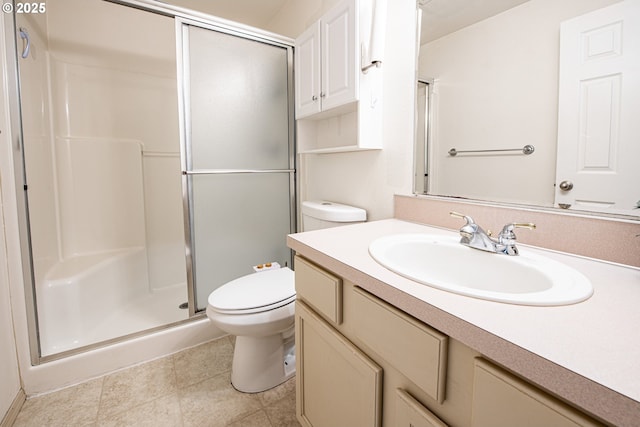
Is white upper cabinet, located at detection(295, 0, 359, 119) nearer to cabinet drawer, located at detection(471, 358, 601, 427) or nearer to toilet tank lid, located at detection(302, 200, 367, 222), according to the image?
toilet tank lid, located at detection(302, 200, 367, 222)

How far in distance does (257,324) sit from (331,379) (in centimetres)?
54

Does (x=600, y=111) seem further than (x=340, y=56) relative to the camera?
No

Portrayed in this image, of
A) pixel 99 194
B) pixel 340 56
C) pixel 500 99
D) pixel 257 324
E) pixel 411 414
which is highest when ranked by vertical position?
pixel 340 56

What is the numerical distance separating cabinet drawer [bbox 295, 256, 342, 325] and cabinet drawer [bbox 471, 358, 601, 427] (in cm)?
41

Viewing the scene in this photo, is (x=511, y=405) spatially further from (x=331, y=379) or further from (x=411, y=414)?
(x=331, y=379)

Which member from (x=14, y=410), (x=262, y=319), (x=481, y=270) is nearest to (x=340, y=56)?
(x=481, y=270)

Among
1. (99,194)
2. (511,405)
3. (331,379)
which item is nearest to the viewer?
(511,405)

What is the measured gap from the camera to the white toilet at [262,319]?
1.34 metres

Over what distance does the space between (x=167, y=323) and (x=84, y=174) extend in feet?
4.23

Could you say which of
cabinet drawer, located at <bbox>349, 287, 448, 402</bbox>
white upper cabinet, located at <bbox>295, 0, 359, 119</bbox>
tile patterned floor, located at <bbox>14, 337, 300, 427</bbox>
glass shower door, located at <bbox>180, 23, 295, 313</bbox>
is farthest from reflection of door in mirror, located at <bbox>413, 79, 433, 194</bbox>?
tile patterned floor, located at <bbox>14, 337, 300, 427</bbox>

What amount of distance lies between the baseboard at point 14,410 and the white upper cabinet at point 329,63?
1.94 meters

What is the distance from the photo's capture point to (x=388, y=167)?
1474mm

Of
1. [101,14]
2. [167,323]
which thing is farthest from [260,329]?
[101,14]

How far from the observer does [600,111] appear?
775 mm
